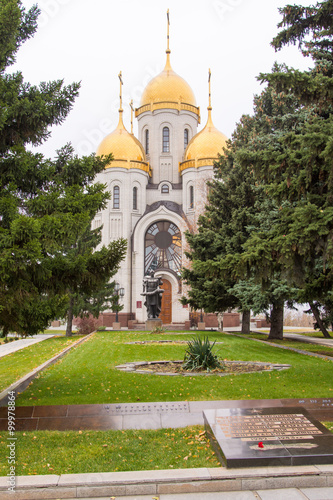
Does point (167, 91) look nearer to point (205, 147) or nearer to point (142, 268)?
point (205, 147)

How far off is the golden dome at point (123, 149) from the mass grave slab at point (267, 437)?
110 feet

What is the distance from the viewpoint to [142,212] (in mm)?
37969

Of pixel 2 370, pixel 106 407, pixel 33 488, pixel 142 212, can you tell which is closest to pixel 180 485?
pixel 33 488

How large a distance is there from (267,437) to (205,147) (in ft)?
113

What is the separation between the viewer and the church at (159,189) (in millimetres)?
36250

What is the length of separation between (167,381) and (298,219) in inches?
158

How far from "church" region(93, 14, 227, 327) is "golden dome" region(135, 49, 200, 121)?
9 centimetres

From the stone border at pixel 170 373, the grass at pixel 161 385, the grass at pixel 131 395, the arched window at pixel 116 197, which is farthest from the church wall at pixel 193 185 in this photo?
the grass at pixel 161 385

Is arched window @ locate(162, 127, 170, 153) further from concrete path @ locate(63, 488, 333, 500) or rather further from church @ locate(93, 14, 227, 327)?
concrete path @ locate(63, 488, 333, 500)

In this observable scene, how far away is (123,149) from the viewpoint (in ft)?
125

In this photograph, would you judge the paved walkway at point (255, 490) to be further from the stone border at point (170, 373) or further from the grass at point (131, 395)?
the stone border at point (170, 373)

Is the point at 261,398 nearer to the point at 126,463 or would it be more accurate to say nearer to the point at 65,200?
the point at 126,463

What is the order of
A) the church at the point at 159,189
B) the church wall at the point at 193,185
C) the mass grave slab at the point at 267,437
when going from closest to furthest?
the mass grave slab at the point at 267,437 < the church wall at the point at 193,185 < the church at the point at 159,189

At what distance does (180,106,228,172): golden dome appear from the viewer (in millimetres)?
37125
